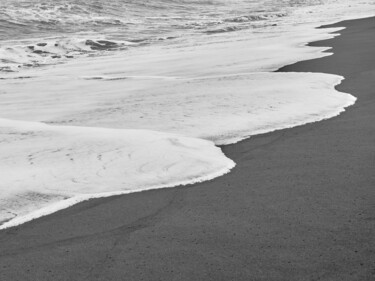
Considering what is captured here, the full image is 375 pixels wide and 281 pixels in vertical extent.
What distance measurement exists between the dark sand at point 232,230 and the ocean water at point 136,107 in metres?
0.28

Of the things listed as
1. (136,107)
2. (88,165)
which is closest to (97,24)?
(136,107)

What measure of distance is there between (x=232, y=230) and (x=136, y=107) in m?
3.74

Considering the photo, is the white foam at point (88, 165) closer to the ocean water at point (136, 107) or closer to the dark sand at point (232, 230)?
the ocean water at point (136, 107)

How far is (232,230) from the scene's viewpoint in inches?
125

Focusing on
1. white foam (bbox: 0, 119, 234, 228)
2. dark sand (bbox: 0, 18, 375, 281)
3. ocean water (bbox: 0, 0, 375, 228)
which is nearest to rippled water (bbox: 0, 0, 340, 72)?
ocean water (bbox: 0, 0, 375, 228)

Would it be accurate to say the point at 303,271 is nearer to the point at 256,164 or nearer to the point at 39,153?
the point at 256,164

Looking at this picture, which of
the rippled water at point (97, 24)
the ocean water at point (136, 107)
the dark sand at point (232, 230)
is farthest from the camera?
the rippled water at point (97, 24)

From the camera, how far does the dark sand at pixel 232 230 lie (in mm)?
2762

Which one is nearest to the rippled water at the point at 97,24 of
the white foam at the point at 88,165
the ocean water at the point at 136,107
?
the ocean water at the point at 136,107

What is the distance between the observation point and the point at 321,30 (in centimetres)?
1596

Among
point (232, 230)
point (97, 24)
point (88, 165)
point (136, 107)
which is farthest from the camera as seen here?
point (97, 24)

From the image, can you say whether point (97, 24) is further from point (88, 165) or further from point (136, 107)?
point (88, 165)

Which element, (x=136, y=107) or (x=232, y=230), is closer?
(x=232, y=230)

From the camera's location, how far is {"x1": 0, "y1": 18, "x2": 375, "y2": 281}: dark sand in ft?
9.06
